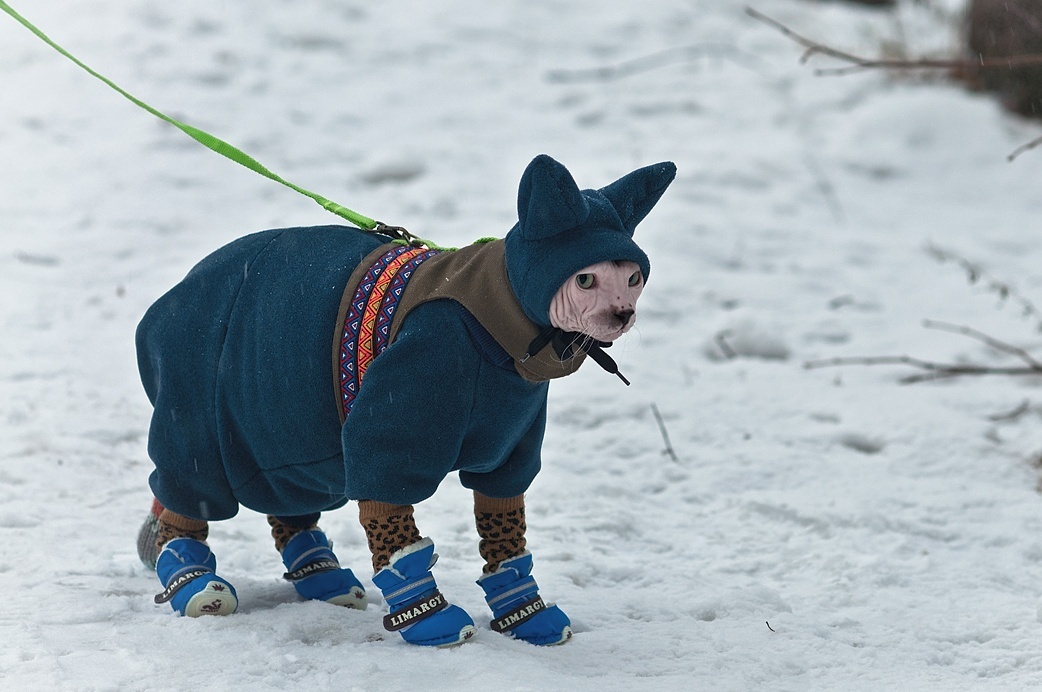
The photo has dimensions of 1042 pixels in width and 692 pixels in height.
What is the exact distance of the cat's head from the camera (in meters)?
2.25

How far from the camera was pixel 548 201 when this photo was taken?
2242mm

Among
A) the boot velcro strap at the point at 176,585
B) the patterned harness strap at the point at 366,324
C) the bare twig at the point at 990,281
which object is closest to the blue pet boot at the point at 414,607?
the patterned harness strap at the point at 366,324

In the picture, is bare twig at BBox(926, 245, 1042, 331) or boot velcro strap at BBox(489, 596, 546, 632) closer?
boot velcro strap at BBox(489, 596, 546, 632)

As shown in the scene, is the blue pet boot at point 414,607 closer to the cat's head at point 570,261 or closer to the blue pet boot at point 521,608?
the blue pet boot at point 521,608

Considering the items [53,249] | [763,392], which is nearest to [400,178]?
[53,249]

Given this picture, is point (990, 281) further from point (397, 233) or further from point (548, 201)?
point (548, 201)

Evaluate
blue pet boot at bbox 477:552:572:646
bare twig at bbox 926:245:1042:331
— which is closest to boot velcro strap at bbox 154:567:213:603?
blue pet boot at bbox 477:552:572:646

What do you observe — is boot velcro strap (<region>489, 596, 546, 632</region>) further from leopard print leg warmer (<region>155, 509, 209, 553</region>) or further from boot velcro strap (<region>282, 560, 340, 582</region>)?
leopard print leg warmer (<region>155, 509, 209, 553</region>)

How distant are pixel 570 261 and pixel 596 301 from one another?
95 millimetres

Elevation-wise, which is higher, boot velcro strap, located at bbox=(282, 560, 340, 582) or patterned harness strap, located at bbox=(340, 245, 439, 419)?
patterned harness strap, located at bbox=(340, 245, 439, 419)

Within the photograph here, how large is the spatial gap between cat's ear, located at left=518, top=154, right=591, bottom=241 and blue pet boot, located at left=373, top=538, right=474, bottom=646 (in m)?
0.73

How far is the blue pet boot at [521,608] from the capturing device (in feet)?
8.57

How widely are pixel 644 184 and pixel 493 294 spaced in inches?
15.5

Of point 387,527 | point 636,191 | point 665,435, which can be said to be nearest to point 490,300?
point 636,191
